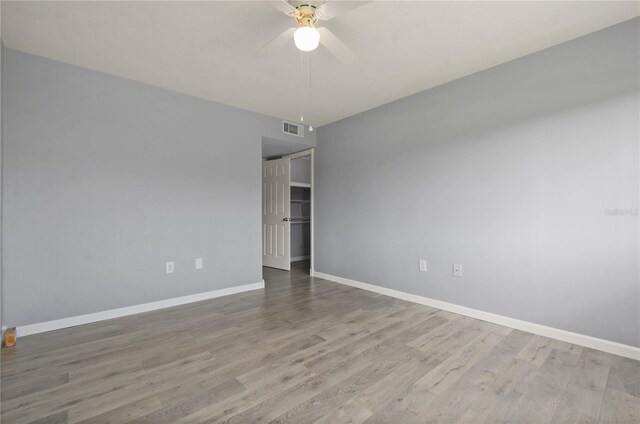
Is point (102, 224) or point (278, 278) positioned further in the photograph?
point (278, 278)

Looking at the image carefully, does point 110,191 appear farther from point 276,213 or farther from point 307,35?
point 276,213

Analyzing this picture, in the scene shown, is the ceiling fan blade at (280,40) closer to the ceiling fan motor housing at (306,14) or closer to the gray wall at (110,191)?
the ceiling fan motor housing at (306,14)

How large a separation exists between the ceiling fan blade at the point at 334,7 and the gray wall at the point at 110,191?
2287 millimetres

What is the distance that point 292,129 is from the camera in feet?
14.2

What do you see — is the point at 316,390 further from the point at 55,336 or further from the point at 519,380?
the point at 55,336

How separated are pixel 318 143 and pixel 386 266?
2.26 metres

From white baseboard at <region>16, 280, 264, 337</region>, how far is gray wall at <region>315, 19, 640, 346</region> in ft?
6.41

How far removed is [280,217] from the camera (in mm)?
5156

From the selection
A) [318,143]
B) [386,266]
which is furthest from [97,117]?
[386,266]

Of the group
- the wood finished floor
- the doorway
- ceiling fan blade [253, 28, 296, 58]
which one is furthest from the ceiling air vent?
the wood finished floor

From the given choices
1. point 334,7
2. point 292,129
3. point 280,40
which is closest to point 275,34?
point 280,40

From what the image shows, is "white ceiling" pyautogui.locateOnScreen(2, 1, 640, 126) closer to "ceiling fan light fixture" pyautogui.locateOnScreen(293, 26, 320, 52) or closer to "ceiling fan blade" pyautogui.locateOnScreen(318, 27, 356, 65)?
"ceiling fan blade" pyautogui.locateOnScreen(318, 27, 356, 65)

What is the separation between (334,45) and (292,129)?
2.47m

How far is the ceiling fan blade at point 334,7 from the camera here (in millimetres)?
1545
